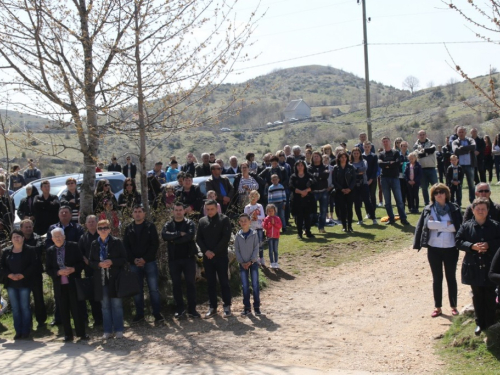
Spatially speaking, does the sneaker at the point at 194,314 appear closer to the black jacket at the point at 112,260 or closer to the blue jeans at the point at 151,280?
the blue jeans at the point at 151,280

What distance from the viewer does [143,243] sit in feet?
36.6

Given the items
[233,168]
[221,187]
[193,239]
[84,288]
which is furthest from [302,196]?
[84,288]

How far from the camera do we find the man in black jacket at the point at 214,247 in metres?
11.2

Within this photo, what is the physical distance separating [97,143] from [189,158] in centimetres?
651

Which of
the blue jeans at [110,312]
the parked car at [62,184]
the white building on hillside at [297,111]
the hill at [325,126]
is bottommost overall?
the blue jeans at [110,312]

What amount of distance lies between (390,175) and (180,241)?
296 inches

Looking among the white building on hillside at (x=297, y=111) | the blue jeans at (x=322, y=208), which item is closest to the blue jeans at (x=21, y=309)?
the blue jeans at (x=322, y=208)

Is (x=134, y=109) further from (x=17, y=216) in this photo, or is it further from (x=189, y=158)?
(x=189, y=158)

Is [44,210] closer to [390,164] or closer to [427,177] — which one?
[390,164]

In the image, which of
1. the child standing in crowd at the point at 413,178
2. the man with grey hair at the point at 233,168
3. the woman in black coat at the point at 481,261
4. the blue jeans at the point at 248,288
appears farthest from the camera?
the man with grey hair at the point at 233,168

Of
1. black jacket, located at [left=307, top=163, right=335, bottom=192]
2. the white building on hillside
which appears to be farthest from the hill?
black jacket, located at [left=307, top=163, right=335, bottom=192]

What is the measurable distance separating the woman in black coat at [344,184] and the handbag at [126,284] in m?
7.33

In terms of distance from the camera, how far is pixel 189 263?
11.3 metres

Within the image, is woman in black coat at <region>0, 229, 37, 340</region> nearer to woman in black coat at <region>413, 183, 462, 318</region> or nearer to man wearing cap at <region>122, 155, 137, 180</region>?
woman in black coat at <region>413, 183, 462, 318</region>
